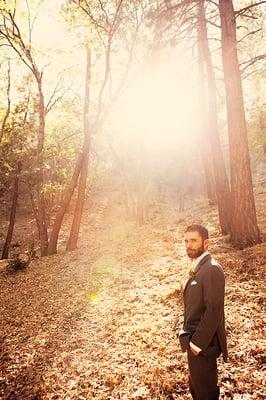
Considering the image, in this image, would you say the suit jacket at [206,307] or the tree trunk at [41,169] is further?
the tree trunk at [41,169]

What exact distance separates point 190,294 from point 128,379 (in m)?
2.45

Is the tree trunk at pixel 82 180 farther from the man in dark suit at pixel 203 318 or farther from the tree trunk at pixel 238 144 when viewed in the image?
the man in dark suit at pixel 203 318

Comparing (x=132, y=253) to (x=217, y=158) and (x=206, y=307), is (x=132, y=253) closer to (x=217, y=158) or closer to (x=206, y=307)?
(x=217, y=158)

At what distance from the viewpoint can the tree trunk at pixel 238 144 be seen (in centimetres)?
972

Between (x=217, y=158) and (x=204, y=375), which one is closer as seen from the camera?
(x=204, y=375)

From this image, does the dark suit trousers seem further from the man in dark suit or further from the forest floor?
the forest floor

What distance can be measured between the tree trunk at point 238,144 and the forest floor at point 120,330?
2.37 feet

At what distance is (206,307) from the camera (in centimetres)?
348

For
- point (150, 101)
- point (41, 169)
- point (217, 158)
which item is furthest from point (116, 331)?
point (150, 101)

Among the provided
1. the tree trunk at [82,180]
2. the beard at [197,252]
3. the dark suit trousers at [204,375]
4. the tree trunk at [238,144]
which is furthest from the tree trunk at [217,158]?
the dark suit trousers at [204,375]

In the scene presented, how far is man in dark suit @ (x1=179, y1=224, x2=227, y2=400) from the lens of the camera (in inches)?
135

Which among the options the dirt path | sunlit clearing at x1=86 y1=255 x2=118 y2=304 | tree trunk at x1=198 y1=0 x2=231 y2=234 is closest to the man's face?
the dirt path

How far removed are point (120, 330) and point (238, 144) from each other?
6054mm

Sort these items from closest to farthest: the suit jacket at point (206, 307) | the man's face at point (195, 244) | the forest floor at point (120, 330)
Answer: the suit jacket at point (206, 307) → the man's face at point (195, 244) → the forest floor at point (120, 330)
